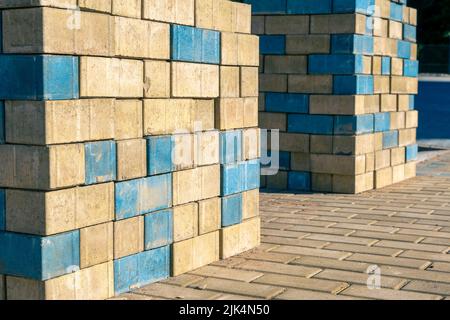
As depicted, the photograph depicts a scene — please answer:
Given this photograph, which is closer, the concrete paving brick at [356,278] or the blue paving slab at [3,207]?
the blue paving slab at [3,207]

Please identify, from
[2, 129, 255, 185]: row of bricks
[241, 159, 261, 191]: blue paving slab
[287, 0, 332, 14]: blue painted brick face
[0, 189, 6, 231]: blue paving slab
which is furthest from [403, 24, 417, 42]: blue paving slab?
[0, 189, 6, 231]: blue paving slab

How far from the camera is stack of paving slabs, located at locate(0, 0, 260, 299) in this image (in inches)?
156

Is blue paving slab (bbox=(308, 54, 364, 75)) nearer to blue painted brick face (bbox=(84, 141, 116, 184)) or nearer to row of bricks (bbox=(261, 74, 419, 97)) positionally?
row of bricks (bbox=(261, 74, 419, 97))

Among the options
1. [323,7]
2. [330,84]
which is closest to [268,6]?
[323,7]

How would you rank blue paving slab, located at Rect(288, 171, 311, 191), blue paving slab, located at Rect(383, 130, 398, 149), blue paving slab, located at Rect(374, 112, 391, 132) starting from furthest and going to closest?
1. blue paving slab, located at Rect(383, 130, 398, 149)
2. blue paving slab, located at Rect(374, 112, 391, 132)
3. blue paving slab, located at Rect(288, 171, 311, 191)

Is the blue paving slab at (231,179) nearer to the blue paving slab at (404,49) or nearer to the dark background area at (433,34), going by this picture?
the blue paving slab at (404,49)

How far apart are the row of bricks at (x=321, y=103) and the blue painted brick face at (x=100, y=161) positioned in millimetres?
4999

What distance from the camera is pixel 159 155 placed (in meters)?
4.87

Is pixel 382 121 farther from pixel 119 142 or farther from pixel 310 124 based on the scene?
pixel 119 142

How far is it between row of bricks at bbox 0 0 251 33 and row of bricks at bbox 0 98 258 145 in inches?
19.6

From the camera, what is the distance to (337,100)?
9.03 meters

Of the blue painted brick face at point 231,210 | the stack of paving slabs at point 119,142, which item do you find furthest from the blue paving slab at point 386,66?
the blue painted brick face at point 231,210

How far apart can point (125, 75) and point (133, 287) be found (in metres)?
1.27

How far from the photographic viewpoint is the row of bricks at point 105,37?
3.92 m
